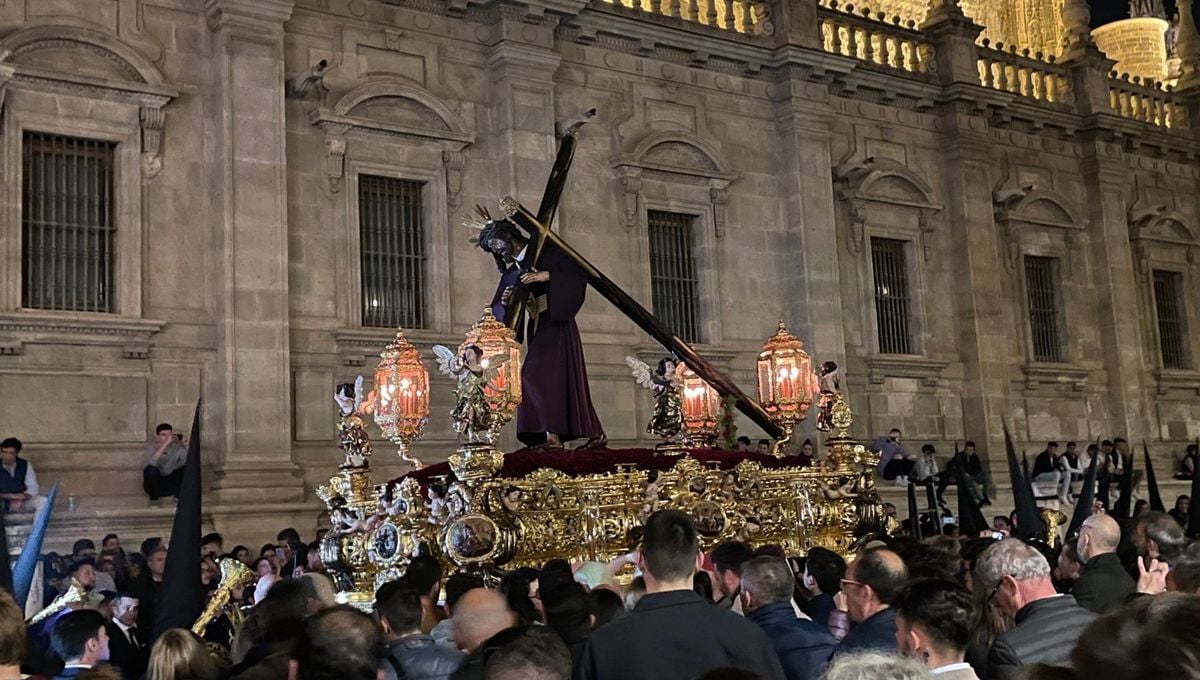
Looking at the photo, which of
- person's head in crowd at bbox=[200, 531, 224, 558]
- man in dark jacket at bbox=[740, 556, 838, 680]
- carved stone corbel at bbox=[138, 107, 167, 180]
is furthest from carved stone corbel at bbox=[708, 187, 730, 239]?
man in dark jacket at bbox=[740, 556, 838, 680]

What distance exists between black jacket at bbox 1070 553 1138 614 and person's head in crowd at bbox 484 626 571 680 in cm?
364

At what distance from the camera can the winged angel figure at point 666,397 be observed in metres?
12.9

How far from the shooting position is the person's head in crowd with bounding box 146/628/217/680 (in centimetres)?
438

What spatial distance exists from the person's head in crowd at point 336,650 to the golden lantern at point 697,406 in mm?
8755

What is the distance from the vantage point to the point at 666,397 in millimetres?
13016

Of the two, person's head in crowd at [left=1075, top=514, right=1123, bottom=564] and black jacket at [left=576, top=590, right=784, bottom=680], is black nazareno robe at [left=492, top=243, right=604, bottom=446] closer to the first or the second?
person's head in crowd at [left=1075, top=514, right=1123, bottom=564]

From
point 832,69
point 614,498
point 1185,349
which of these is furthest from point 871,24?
point 614,498

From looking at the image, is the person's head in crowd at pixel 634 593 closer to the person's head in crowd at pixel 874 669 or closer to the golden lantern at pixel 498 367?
the golden lantern at pixel 498 367

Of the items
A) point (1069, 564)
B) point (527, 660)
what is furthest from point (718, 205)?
point (527, 660)

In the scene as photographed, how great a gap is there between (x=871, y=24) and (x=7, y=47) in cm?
1459

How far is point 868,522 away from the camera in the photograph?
11.7m

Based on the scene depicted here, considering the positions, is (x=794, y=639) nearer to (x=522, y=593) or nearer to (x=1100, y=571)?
(x=522, y=593)

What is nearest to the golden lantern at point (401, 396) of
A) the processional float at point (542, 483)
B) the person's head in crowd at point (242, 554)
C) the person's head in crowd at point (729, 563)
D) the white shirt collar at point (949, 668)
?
the processional float at point (542, 483)

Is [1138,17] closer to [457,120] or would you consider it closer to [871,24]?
[871,24]
